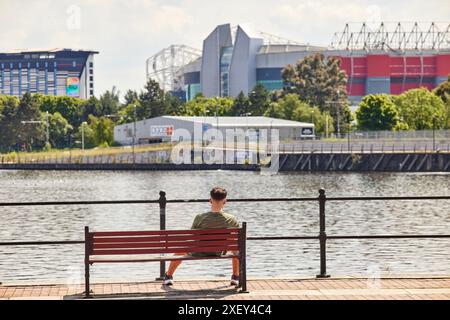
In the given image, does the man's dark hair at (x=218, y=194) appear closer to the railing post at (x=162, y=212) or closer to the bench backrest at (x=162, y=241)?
the bench backrest at (x=162, y=241)

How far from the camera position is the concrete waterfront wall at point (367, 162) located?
160 m

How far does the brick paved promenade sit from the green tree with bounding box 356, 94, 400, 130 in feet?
541

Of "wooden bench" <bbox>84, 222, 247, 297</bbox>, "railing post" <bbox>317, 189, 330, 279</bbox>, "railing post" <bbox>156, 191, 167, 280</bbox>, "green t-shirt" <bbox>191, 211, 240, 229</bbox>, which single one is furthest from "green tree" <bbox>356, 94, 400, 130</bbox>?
"wooden bench" <bbox>84, 222, 247, 297</bbox>

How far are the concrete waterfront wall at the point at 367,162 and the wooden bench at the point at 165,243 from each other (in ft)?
468

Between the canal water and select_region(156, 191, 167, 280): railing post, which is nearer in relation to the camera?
select_region(156, 191, 167, 280): railing post

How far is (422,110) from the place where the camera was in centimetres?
18588

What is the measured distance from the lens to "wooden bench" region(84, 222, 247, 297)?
60.8 feet

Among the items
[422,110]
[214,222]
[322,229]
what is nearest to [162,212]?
[214,222]

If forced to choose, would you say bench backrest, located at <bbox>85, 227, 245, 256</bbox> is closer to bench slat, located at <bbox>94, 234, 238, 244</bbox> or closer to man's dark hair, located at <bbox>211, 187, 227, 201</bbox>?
bench slat, located at <bbox>94, 234, 238, 244</bbox>

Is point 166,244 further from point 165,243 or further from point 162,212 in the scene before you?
point 162,212

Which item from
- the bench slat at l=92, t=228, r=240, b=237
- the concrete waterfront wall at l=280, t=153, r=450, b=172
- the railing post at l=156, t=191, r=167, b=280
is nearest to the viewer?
the bench slat at l=92, t=228, r=240, b=237

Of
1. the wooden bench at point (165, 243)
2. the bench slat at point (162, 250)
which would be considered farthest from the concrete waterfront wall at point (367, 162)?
the bench slat at point (162, 250)
